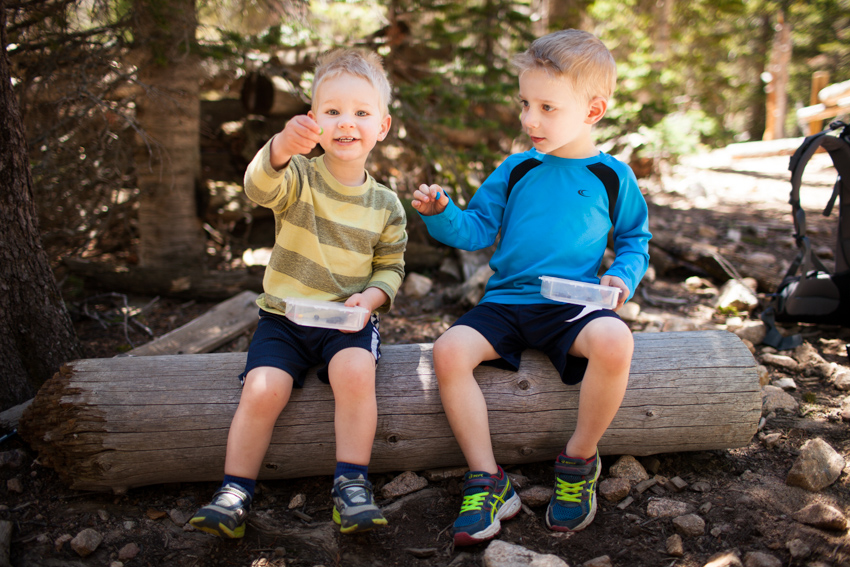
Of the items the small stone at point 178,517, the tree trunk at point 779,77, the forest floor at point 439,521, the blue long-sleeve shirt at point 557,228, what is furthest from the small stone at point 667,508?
the tree trunk at point 779,77

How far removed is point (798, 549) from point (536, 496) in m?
0.88

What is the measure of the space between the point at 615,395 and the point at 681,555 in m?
0.58

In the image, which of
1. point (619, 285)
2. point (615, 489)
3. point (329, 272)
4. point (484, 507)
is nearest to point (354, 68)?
point (329, 272)

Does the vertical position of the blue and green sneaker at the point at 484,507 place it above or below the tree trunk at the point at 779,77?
below

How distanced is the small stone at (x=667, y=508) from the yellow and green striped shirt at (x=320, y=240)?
1329mm

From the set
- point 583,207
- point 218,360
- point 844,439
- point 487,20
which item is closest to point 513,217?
point 583,207

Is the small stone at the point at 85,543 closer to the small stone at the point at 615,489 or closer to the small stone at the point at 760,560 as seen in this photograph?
the small stone at the point at 615,489

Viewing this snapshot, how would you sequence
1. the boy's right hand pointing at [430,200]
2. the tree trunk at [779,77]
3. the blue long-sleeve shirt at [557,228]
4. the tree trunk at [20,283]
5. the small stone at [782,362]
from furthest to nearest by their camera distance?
the tree trunk at [779,77] → the small stone at [782,362] → the tree trunk at [20,283] → the blue long-sleeve shirt at [557,228] → the boy's right hand pointing at [430,200]

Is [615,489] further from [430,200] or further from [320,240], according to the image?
[320,240]

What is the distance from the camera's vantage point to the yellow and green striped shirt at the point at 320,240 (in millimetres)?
2295

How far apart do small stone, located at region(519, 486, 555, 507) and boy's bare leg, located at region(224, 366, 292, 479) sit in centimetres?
104

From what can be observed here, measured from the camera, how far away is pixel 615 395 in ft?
6.84

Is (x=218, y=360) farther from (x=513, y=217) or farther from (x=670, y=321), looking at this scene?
(x=670, y=321)

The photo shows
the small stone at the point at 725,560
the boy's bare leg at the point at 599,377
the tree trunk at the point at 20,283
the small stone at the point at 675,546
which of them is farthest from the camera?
the tree trunk at the point at 20,283
